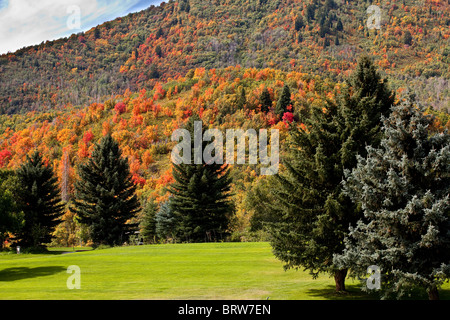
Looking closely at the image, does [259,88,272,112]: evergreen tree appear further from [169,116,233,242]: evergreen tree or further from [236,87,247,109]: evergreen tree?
[169,116,233,242]: evergreen tree

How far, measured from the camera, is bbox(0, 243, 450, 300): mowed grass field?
1970 cm

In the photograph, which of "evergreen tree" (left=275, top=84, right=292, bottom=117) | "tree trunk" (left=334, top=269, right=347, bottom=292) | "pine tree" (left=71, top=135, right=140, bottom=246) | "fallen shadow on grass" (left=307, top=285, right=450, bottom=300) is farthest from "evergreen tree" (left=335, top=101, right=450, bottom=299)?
"evergreen tree" (left=275, top=84, right=292, bottom=117)

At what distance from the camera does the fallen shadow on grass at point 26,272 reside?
1044 inches

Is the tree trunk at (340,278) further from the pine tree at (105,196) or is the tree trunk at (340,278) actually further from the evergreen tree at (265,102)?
the evergreen tree at (265,102)

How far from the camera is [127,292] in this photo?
20.3 metres

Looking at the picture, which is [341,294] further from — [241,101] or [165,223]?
[241,101]

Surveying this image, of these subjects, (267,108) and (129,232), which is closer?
(129,232)

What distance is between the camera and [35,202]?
193ft

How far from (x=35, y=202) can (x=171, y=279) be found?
41.8 meters

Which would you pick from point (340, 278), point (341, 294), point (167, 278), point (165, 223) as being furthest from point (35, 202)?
point (341, 294)

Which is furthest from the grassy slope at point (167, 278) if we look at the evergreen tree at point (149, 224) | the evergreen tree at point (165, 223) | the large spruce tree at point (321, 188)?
the evergreen tree at point (149, 224)

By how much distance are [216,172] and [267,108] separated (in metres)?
126

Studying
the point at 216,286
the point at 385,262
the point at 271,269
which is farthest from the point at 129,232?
the point at 385,262
